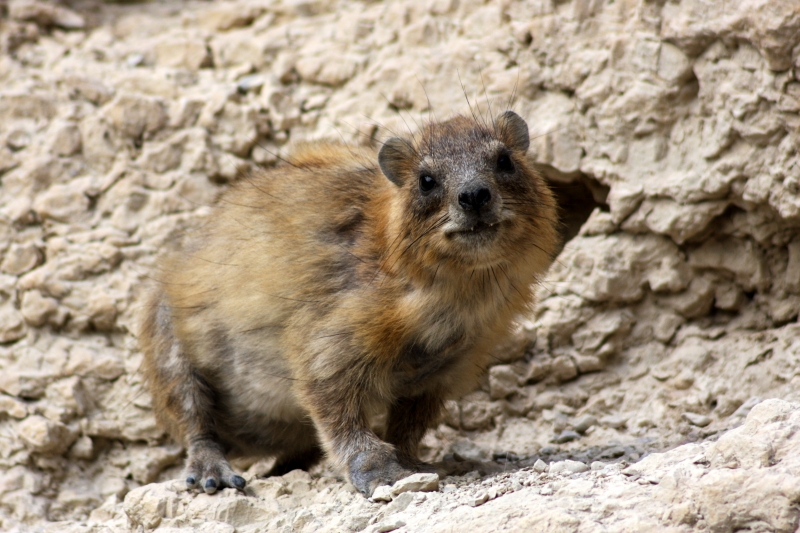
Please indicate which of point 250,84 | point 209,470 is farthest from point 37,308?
point 250,84

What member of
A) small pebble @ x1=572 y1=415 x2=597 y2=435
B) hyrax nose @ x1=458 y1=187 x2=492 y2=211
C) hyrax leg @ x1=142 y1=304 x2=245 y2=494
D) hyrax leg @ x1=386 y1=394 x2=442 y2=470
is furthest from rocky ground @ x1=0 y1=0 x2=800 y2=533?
hyrax nose @ x1=458 y1=187 x2=492 y2=211

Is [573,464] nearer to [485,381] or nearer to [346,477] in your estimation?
[346,477]

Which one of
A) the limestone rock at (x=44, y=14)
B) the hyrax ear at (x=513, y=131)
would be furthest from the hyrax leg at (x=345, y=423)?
the limestone rock at (x=44, y=14)

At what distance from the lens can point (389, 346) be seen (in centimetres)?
560

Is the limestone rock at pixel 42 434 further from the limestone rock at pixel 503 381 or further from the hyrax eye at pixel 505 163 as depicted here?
the hyrax eye at pixel 505 163

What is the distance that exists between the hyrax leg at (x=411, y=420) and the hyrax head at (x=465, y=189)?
1439 millimetres

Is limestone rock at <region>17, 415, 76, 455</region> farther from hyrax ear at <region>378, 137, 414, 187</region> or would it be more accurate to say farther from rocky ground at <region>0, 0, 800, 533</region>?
hyrax ear at <region>378, 137, 414, 187</region>

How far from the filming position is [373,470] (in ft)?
17.7

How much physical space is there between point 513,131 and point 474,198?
1123mm

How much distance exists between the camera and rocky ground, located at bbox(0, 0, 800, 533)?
6.27 metres

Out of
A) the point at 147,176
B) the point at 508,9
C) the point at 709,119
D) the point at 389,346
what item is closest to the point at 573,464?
the point at 389,346

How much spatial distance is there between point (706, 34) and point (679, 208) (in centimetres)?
125

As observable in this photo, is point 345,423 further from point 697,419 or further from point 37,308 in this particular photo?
point 37,308

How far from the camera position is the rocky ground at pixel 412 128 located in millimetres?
6273
